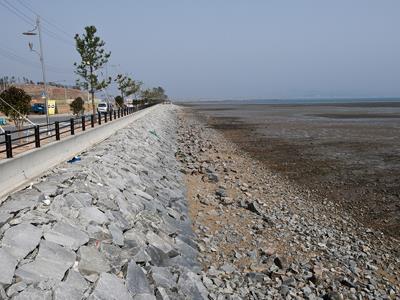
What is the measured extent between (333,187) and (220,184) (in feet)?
15.3

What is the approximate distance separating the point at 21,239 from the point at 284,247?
604 cm

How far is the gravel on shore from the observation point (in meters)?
7.54

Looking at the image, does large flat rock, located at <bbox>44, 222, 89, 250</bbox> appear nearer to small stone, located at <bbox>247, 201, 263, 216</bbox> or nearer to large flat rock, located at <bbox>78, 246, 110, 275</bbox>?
large flat rock, located at <bbox>78, 246, 110, 275</bbox>

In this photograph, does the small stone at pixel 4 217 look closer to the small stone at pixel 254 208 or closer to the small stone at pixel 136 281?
the small stone at pixel 136 281

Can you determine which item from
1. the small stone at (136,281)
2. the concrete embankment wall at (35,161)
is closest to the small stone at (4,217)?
the concrete embankment wall at (35,161)

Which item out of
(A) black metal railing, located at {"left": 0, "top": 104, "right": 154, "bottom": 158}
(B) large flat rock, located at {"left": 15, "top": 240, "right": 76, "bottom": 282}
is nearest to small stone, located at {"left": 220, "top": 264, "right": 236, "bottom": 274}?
(B) large flat rock, located at {"left": 15, "top": 240, "right": 76, "bottom": 282}

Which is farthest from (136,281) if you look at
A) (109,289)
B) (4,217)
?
(4,217)

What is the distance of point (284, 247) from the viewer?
31.0 ft

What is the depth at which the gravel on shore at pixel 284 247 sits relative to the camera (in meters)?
7.54

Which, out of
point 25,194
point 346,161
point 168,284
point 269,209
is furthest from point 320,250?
point 346,161

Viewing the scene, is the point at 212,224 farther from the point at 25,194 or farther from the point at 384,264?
the point at 25,194

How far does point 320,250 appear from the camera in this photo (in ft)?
30.5

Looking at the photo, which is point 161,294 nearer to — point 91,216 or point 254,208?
point 91,216

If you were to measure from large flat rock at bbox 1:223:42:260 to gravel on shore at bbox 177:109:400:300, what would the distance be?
313 centimetres
